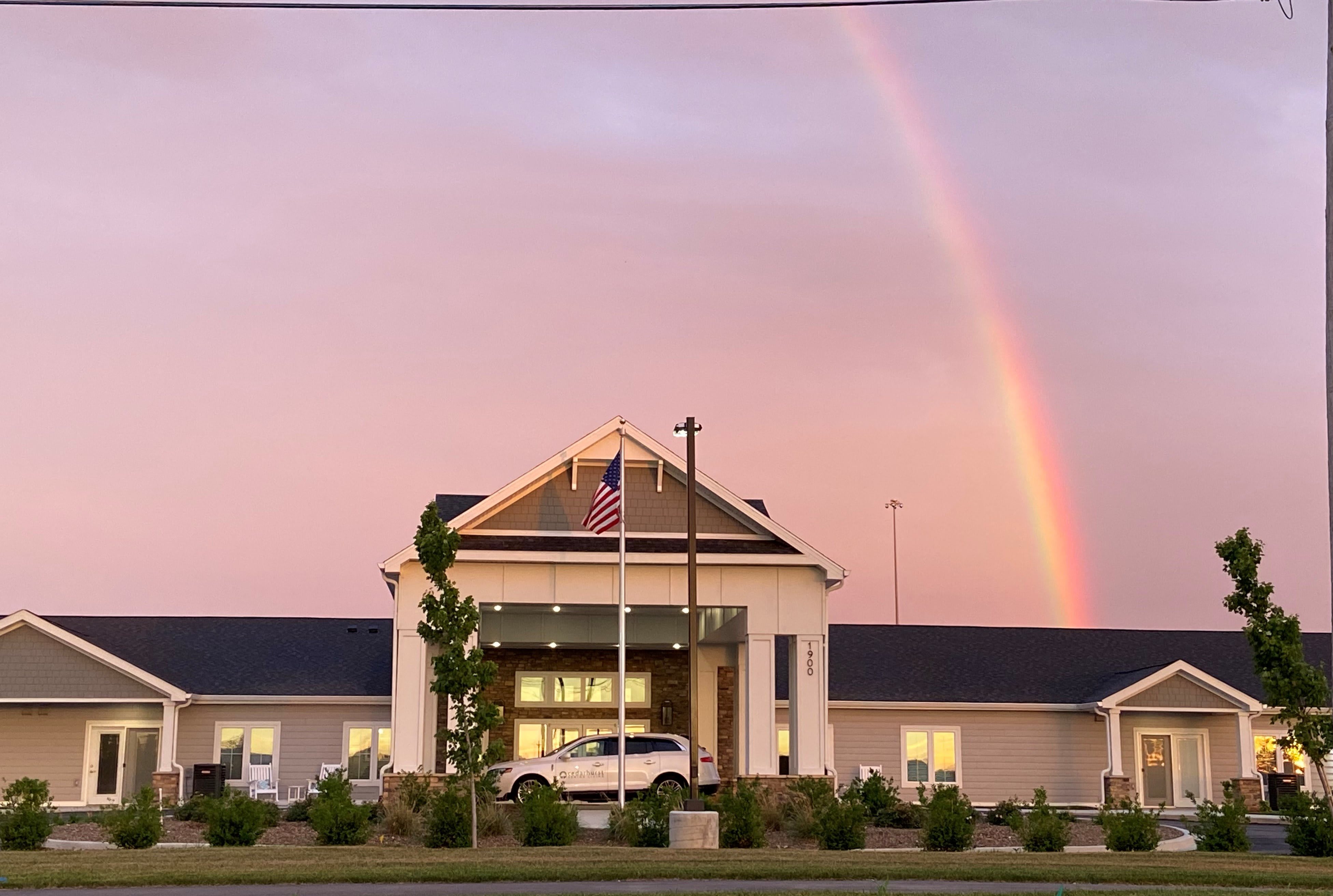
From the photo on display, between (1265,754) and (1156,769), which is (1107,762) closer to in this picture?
(1156,769)

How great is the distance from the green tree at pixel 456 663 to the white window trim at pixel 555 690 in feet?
50.6

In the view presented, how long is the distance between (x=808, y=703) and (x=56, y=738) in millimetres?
19163

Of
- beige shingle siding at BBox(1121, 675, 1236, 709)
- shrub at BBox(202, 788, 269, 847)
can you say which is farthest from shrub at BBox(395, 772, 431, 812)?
beige shingle siding at BBox(1121, 675, 1236, 709)

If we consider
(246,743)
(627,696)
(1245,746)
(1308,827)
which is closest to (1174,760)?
(1245,746)

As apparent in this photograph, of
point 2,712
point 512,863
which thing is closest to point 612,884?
point 512,863

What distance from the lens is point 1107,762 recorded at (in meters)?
37.5

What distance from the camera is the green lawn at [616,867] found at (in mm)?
16453

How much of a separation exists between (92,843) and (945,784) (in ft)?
73.5

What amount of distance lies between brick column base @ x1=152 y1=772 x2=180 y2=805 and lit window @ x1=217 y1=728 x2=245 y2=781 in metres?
2.97

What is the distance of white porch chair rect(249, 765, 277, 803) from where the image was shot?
35.4 meters

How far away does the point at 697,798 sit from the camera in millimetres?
21906

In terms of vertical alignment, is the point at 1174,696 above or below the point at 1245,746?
above

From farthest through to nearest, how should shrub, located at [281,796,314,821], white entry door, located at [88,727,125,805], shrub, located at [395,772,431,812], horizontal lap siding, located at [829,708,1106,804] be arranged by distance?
1. horizontal lap siding, located at [829,708,1106,804]
2. white entry door, located at [88,727,125,805]
3. shrub, located at [281,796,314,821]
4. shrub, located at [395,772,431,812]

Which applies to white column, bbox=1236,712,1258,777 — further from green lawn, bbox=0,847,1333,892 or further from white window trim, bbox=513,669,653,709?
green lawn, bbox=0,847,1333,892
